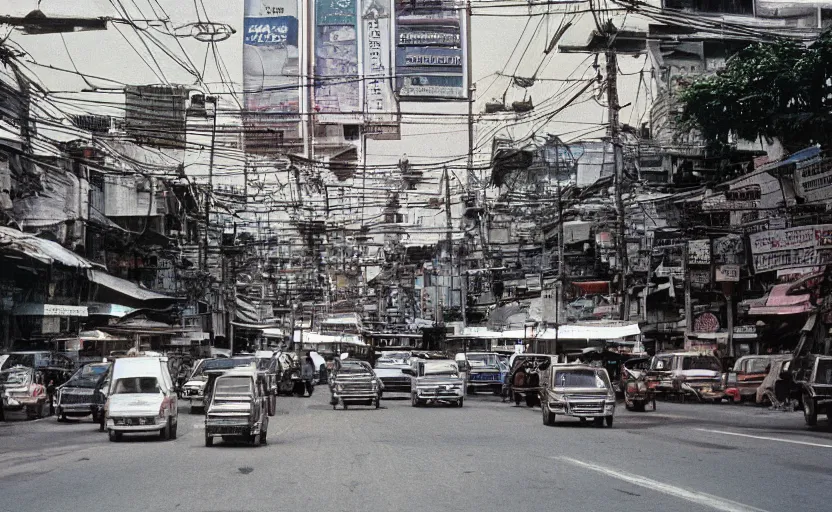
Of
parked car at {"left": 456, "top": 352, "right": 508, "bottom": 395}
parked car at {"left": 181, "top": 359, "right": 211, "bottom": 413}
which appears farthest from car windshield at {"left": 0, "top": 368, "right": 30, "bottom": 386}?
parked car at {"left": 456, "top": 352, "right": 508, "bottom": 395}

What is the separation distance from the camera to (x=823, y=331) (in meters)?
37.6

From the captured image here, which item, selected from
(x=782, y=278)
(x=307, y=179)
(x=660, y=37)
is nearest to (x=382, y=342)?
(x=307, y=179)

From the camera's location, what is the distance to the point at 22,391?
1328 inches

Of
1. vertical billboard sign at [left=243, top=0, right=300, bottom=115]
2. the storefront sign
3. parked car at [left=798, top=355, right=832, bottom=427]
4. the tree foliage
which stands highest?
vertical billboard sign at [left=243, top=0, right=300, bottom=115]

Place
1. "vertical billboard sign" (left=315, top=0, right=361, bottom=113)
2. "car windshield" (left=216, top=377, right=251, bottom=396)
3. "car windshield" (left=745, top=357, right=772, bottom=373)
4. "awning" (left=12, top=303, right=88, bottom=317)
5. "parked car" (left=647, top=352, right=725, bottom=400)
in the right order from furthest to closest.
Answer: "vertical billboard sign" (left=315, top=0, right=361, bottom=113), "awning" (left=12, top=303, right=88, bottom=317), "parked car" (left=647, top=352, right=725, bottom=400), "car windshield" (left=745, top=357, right=772, bottom=373), "car windshield" (left=216, top=377, right=251, bottom=396)

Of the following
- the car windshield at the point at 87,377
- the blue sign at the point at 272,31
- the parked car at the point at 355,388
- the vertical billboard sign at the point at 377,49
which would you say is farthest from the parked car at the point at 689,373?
the blue sign at the point at 272,31

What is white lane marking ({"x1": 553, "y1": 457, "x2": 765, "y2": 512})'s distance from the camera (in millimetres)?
11194

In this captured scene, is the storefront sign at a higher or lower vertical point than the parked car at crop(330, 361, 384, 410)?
higher

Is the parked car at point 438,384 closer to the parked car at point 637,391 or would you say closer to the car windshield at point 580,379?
the parked car at point 637,391

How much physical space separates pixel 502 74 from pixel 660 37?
14.7m

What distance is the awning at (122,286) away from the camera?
51.0 meters

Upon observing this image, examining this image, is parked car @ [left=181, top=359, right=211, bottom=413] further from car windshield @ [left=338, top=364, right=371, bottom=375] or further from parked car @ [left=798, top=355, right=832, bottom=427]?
parked car @ [left=798, top=355, right=832, bottom=427]

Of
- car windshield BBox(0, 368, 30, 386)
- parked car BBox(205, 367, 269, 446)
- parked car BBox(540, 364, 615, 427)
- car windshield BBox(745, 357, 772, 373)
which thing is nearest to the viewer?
parked car BBox(205, 367, 269, 446)

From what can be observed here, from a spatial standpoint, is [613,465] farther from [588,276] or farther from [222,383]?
[588,276]
